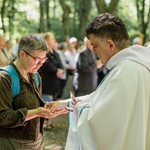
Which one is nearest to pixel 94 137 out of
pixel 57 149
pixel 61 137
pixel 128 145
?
pixel 128 145

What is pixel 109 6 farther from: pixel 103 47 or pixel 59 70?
pixel 103 47

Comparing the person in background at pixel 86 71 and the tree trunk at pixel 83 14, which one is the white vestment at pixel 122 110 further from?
the tree trunk at pixel 83 14

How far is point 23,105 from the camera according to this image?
2.82 m

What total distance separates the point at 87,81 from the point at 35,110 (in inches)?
200

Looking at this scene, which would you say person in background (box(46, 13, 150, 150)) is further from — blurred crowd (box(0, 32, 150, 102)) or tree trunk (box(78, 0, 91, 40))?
tree trunk (box(78, 0, 91, 40))

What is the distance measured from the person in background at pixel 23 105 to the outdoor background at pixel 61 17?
14.5 meters

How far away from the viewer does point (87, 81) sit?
25.6 ft

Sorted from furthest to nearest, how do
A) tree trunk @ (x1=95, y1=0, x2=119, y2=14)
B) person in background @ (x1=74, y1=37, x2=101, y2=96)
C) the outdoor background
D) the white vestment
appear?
the outdoor background → tree trunk @ (x1=95, y1=0, x2=119, y2=14) → person in background @ (x1=74, y1=37, x2=101, y2=96) → the white vestment

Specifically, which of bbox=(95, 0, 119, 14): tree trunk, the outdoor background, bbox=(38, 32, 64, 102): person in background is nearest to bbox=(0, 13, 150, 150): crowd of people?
bbox=(38, 32, 64, 102): person in background

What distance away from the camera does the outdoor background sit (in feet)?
63.9

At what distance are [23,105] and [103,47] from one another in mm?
840

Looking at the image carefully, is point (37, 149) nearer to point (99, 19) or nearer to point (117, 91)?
point (117, 91)

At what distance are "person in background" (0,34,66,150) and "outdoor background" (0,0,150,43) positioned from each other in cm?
1449

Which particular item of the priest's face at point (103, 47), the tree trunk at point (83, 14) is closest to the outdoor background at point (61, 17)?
the tree trunk at point (83, 14)
